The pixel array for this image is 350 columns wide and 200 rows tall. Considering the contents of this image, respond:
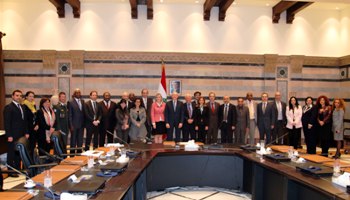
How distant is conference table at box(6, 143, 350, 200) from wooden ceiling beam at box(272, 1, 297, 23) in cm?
583

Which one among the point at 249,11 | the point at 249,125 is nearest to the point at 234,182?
the point at 249,125

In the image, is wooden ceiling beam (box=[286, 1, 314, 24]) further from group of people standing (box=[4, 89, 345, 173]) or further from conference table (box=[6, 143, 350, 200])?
conference table (box=[6, 143, 350, 200])

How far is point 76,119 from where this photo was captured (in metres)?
7.70

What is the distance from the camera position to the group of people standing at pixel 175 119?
748cm

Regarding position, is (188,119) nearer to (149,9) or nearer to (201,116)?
(201,116)

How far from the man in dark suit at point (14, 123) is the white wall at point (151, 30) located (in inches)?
179

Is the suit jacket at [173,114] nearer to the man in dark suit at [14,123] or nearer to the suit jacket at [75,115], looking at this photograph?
the suit jacket at [75,115]

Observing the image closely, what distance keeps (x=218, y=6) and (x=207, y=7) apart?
0.68 metres

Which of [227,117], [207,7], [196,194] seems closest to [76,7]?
[207,7]

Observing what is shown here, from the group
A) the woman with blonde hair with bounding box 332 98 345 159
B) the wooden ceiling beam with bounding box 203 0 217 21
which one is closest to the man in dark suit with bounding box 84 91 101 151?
the wooden ceiling beam with bounding box 203 0 217 21

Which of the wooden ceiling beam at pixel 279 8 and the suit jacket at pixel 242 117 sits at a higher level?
the wooden ceiling beam at pixel 279 8

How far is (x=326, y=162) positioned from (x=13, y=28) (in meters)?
9.66

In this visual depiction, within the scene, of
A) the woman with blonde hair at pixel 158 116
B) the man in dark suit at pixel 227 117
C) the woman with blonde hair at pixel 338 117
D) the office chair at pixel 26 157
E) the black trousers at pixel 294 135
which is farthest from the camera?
the black trousers at pixel 294 135

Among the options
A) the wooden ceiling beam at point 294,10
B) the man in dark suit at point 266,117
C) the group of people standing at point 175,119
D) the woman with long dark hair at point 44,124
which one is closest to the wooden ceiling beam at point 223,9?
the wooden ceiling beam at point 294,10
